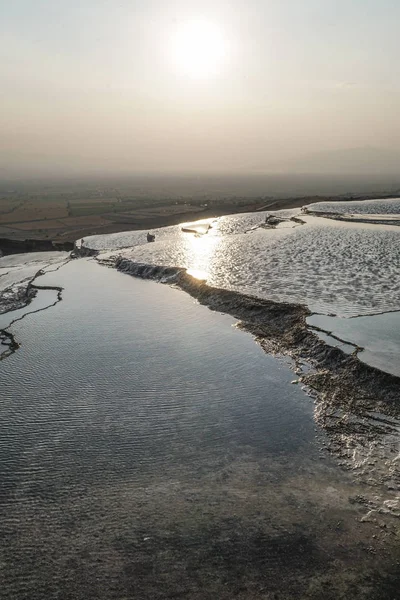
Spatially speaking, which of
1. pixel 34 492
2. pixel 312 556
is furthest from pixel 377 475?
pixel 34 492

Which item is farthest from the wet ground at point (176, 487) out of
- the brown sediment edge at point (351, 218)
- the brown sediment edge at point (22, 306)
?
the brown sediment edge at point (351, 218)

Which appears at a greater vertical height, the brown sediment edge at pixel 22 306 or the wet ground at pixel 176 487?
the brown sediment edge at pixel 22 306

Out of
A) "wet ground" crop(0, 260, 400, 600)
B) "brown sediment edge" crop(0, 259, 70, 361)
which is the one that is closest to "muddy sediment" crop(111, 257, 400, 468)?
"wet ground" crop(0, 260, 400, 600)

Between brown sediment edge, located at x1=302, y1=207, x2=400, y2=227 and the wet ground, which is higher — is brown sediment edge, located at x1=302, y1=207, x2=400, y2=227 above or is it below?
above

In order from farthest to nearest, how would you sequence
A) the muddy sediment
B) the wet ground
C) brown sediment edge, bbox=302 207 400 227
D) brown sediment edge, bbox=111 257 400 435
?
1. brown sediment edge, bbox=302 207 400 227
2. brown sediment edge, bbox=111 257 400 435
3. the muddy sediment
4. the wet ground

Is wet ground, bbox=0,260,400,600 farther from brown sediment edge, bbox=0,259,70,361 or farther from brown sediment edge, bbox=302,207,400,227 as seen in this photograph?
brown sediment edge, bbox=302,207,400,227

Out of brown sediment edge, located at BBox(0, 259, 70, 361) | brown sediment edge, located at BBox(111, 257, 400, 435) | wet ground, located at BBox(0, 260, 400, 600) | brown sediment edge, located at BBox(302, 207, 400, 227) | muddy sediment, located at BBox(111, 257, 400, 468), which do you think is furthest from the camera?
brown sediment edge, located at BBox(302, 207, 400, 227)

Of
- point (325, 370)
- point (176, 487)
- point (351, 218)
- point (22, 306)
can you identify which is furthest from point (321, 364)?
point (351, 218)

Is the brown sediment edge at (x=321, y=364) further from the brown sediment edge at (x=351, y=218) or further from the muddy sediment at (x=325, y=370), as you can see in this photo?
the brown sediment edge at (x=351, y=218)

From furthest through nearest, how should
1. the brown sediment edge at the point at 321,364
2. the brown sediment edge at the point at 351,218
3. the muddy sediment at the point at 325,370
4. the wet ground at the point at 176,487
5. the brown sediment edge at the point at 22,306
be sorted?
1. the brown sediment edge at the point at 351,218
2. the brown sediment edge at the point at 22,306
3. the brown sediment edge at the point at 321,364
4. the muddy sediment at the point at 325,370
5. the wet ground at the point at 176,487

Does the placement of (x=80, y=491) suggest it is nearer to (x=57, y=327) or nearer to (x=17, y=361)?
(x=17, y=361)
